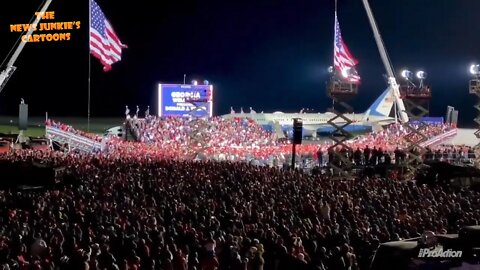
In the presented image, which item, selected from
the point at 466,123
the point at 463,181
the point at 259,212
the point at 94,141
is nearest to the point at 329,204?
the point at 259,212

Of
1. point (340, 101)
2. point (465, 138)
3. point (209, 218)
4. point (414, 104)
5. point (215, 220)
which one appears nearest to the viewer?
point (215, 220)

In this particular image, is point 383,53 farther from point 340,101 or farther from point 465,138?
point 465,138

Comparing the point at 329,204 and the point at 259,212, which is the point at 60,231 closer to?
the point at 259,212

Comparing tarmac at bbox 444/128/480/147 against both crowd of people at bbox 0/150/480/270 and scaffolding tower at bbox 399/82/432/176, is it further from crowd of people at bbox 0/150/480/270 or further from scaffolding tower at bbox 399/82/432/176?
crowd of people at bbox 0/150/480/270

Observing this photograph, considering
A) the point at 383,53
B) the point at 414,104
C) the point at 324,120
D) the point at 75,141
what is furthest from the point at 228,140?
the point at 324,120

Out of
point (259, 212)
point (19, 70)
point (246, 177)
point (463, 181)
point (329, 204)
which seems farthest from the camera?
point (19, 70)

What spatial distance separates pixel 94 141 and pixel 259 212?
24.1 metres

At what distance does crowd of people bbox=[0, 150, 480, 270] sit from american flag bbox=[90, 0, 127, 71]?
10.3 m

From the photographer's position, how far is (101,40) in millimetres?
32875

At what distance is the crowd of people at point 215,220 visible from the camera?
11.0 metres

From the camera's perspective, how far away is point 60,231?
13180 millimetres

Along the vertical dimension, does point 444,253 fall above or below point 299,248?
above

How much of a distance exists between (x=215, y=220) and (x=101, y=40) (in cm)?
2058

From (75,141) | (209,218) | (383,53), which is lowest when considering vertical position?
(75,141)
